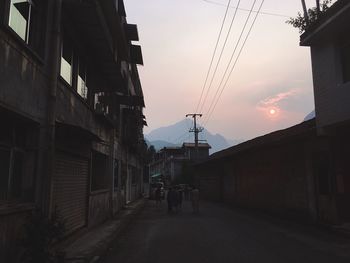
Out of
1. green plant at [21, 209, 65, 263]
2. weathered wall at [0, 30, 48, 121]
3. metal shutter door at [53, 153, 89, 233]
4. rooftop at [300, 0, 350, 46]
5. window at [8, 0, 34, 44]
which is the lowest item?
green plant at [21, 209, 65, 263]

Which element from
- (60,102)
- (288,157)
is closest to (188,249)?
(60,102)

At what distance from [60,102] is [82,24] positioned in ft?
8.93

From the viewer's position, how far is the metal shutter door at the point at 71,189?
10.9 metres

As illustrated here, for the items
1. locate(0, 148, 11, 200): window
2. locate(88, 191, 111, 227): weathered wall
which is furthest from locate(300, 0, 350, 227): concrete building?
locate(0, 148, 11, 200): window

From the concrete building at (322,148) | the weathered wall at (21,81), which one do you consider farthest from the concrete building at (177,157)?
the weathered wall at (21,81)

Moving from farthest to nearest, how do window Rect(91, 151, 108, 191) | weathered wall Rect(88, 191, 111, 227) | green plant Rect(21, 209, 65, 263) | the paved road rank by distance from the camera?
window Rect(91, 151, 108, 191) → weathered wall Rect(88, 191, 111, 227) → the paved road → green plant Rect(21, 209, 65, 263)

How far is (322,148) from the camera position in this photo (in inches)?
633

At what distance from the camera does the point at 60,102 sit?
35.7ft

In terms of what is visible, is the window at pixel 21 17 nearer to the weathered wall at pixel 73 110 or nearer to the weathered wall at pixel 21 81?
the weathered wall at pixel 21 81

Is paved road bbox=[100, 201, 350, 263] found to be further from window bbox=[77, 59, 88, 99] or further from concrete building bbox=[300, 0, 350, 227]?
window bbox=[77, 59, 88, 99]

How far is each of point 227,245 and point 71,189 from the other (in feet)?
Result: 15.7

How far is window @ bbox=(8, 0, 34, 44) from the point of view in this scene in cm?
788

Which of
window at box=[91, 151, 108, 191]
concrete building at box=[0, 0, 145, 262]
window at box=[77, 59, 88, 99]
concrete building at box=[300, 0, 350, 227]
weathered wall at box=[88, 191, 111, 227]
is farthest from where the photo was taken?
window at box=[91, 151, 108, 191]

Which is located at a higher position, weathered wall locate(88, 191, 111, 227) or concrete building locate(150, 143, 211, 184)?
concrete building locate(150, 143, 211, 184)
